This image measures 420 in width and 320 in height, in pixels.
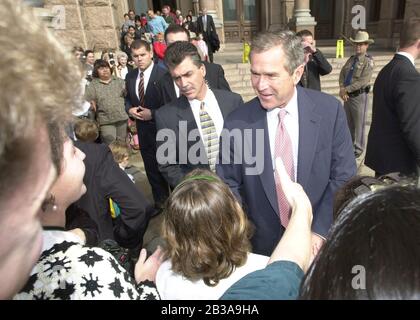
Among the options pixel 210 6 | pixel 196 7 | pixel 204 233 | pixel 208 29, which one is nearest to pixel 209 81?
pixel 204 233

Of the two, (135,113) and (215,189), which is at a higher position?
(215,189)

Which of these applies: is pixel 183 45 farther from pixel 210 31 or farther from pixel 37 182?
pixel 210 31

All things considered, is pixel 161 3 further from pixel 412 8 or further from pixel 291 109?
pixel 291 109

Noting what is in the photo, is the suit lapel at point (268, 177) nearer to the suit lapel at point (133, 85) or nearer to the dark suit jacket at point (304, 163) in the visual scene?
the dark suit jacket at point (304, 163)

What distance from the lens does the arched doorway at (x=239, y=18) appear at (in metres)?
14.8

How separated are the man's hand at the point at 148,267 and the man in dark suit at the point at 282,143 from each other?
0.73 metres

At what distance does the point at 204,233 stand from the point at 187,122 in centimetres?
140

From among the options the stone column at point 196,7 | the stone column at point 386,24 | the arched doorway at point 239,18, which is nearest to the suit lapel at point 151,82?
the stone column at point 196,7

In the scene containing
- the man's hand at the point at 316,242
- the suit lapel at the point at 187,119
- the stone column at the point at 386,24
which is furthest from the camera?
the stone column at the point at 386,24

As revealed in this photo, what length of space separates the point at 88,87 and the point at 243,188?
11.3 feet

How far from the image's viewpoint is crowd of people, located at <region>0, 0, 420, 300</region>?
516mm

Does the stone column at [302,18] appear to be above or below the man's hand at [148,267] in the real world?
above

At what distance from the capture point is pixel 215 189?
4.61ft
